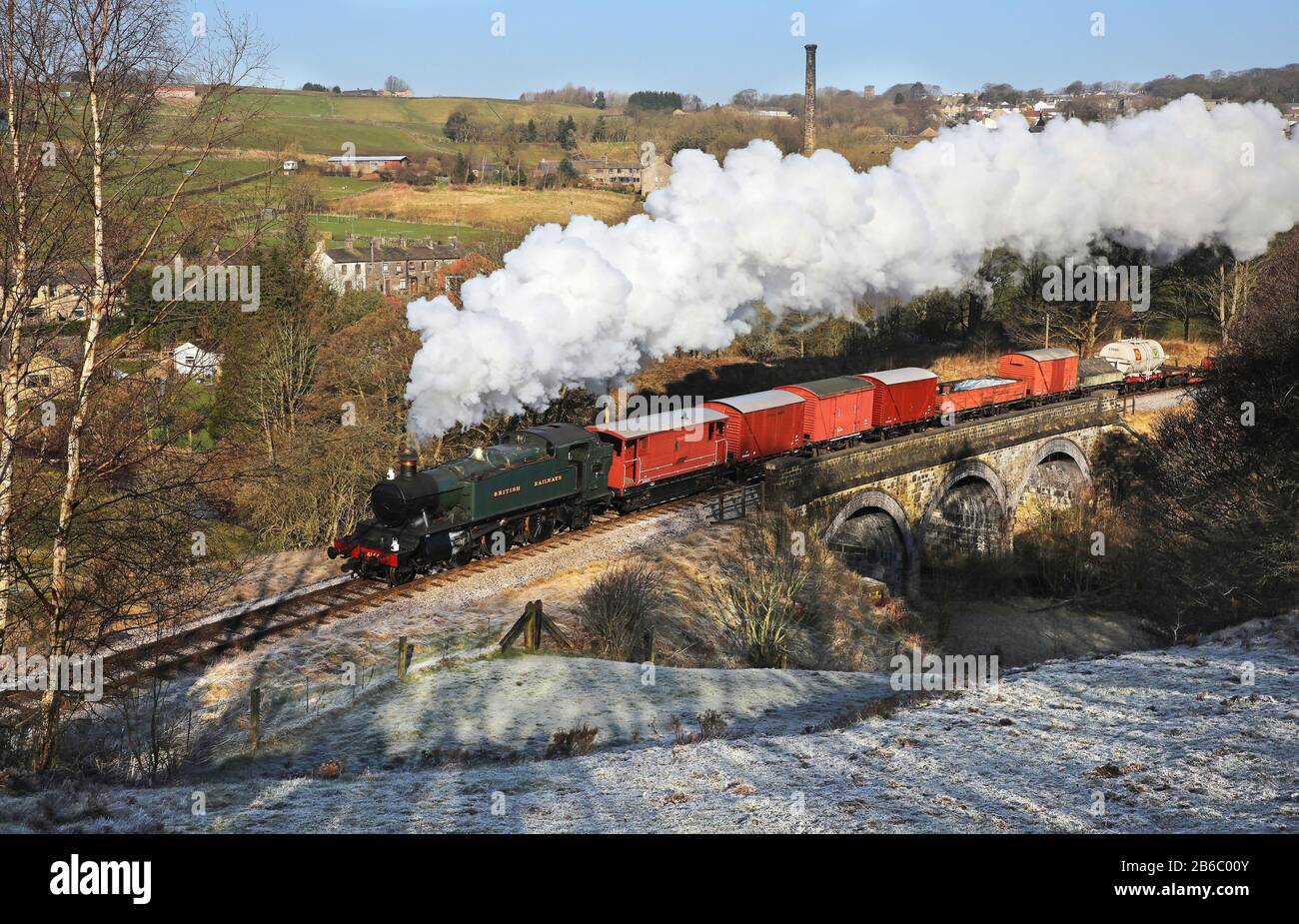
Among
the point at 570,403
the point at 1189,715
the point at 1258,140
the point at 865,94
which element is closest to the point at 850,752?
the point at 1189,715

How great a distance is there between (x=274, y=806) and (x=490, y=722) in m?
5.44

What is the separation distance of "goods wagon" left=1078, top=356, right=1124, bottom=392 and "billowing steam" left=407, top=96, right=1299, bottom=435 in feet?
50.9

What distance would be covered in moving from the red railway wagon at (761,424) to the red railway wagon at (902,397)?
502 cm

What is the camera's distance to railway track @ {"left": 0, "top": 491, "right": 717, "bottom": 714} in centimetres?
2117

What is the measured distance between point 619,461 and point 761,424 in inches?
277

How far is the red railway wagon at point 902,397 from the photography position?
43.2 m

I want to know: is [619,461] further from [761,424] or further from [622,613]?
[622,613]

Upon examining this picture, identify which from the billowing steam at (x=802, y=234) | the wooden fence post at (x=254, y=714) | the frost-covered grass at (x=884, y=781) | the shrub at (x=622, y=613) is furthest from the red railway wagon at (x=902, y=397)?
the wooden fence post at (x=254, y=714)

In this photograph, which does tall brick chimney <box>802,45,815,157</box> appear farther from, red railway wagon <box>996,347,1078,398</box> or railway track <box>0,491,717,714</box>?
railway track <box>0,491,717,714</box>

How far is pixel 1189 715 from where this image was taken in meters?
19.3

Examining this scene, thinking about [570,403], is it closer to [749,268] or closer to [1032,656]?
[749,268]

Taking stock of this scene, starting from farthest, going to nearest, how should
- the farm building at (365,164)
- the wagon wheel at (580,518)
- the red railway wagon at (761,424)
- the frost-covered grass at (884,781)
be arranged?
the farm building at (365,164) → the red railway wagon at (761,424) → the wagon wheel at (580,518) → the frost-covered grass at (884,781)

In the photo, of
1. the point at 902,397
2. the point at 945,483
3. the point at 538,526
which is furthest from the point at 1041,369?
the point at 538,526

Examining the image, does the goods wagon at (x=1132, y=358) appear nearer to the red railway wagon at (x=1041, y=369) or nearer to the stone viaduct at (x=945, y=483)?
the stone viaduct at (x=945, y=483)
